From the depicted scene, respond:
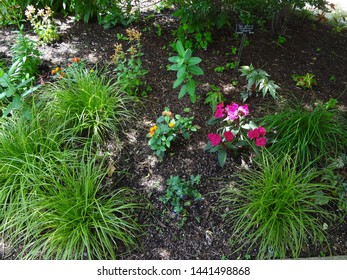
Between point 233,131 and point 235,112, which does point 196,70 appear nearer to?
point 235,112

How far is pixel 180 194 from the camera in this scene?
2.28 metres

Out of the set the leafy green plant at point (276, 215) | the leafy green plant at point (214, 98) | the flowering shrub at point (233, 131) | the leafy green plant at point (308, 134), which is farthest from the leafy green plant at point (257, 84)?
the leafy green plant at point (276, 215)

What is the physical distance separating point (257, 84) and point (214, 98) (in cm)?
46

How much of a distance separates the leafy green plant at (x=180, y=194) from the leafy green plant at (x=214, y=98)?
765 millimetres

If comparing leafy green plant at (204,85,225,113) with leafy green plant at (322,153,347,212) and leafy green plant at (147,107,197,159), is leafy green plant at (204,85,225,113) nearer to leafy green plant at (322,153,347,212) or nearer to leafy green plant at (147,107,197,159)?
leafy green plant at (147,107,197,159)

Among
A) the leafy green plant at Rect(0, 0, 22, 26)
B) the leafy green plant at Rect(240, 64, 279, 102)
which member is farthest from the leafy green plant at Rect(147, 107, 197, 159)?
the leafy green plant at Rect(0, 0, 22, 26)

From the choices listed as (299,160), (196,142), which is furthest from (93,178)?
(299,160)

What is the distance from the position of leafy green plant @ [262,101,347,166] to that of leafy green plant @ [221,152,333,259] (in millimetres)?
198

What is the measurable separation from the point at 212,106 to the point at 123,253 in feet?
4.89

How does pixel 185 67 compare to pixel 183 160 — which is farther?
pixel 183 160

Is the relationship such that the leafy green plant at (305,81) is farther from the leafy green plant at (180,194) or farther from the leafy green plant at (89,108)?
the leafy green plant at (89,108)

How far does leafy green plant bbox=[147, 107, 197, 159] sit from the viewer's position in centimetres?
249

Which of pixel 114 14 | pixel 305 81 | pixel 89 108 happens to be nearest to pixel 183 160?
pixel 89 108

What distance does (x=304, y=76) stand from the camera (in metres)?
3.20
